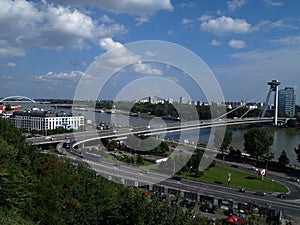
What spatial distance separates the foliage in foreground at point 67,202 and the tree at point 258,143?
5850 mm

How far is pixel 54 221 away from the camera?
262 centimetres

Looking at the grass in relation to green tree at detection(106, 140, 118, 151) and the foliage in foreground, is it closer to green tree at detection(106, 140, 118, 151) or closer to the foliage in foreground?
the foliage in foreground

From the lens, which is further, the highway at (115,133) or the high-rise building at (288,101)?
the high-rise building at (288,101)

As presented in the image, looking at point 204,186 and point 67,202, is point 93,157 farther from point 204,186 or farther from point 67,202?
point 67,202

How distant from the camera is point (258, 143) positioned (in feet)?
27.8

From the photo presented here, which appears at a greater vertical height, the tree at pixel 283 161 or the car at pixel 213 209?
the tree at pixel 283 161

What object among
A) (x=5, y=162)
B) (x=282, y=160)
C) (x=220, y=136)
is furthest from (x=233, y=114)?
(x=5, y=162)

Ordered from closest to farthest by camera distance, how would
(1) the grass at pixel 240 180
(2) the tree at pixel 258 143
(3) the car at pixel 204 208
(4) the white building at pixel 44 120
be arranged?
(3) the car at pixel 204 208
(1) the grass at pixel 240 180
(2) the tree at pixel 258 143
(4) the white building at pixel 44 120

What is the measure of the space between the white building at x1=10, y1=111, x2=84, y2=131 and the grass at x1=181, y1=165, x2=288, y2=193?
9810 millimetres

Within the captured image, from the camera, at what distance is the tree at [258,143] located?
8.47m

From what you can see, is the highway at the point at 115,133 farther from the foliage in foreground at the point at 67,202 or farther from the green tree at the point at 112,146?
the foliage in foreground at the point at 67,202

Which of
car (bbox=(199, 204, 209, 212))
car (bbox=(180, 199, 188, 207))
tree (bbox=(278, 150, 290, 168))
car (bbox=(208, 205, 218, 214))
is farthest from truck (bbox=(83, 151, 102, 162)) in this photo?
tree (bbox=(278, 150, 290, 168))

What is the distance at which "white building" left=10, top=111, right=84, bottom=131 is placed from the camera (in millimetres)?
14868

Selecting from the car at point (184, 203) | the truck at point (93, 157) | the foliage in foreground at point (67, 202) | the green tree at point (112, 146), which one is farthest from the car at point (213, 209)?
the green tree at point (112, 146)
